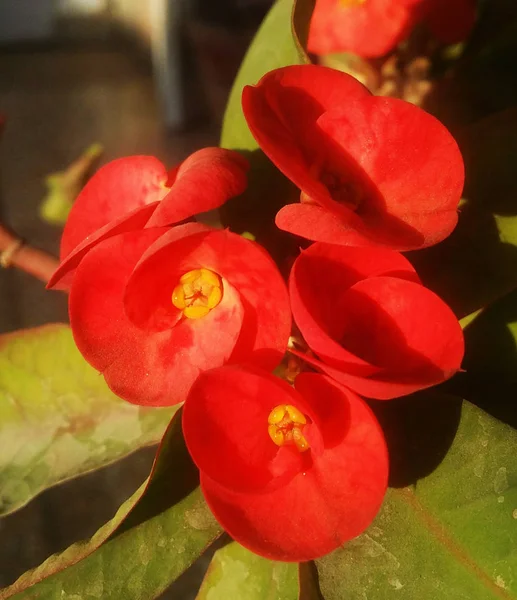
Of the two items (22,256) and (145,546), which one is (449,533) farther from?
(22,256)

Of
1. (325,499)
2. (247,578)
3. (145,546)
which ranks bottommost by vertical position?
(247,578)

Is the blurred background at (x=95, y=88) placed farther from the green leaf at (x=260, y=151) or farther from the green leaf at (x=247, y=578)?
the green leaf at (x=247, y=578)

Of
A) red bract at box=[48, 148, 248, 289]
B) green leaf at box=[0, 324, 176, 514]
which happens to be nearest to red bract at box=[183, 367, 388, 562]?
red bract at box=[48, 148, 248, 289]

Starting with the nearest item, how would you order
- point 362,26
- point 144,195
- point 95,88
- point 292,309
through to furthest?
1. point 292,309
2. point 144,195
3. point 362,26
4. point 95,88

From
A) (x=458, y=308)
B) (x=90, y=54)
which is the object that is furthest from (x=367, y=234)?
(x=90, y=54)

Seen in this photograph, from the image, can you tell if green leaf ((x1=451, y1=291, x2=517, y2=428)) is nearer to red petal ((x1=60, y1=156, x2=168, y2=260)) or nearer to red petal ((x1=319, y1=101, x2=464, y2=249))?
red petal ((x1=319, y1=101, x2=464, y2=249))

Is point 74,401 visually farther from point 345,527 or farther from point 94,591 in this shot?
point 345,527

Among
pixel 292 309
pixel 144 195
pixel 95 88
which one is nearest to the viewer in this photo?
pixel 292 309

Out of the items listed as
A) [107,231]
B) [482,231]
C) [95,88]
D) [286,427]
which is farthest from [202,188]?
[95,88]
